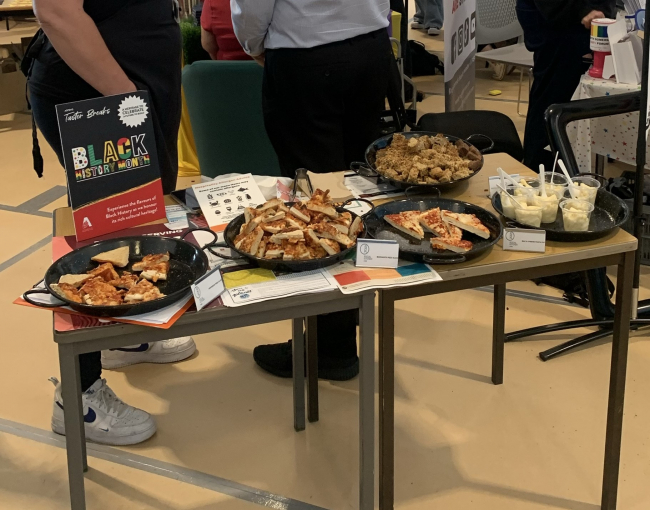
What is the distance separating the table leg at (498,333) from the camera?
2.29 m

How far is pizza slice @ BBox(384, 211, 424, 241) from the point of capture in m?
1.60

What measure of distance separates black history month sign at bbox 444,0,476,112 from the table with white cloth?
562 mm

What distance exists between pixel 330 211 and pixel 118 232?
49cm

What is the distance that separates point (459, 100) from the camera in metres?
3.51

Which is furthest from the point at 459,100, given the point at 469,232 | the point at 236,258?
the point at 236,258

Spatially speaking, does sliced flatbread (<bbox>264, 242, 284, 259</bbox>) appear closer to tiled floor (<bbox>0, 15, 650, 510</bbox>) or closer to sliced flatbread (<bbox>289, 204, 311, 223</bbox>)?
sliced flatbread (<bbox>289, 204, 311, 223</bbox>)

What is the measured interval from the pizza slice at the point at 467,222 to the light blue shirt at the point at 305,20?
0.79m

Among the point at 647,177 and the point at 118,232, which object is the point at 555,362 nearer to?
the point at 647,177

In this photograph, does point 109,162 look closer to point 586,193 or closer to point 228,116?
point 586,193

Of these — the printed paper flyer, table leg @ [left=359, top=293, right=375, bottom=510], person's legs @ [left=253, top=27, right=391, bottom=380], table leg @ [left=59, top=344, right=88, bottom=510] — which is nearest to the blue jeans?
person's legs @ [left=253, top=27, right=391, bottom=380]

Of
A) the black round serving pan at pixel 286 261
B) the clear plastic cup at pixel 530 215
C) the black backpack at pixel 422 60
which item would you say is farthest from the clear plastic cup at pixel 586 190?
the black backpack at pixel 422 60

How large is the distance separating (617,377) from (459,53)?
2.00 meters

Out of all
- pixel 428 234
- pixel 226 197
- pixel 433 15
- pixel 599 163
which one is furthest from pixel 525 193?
pixel 433 15

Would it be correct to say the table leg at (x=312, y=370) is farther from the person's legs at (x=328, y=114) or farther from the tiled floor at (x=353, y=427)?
the person's legs at (x=328, y=114)
